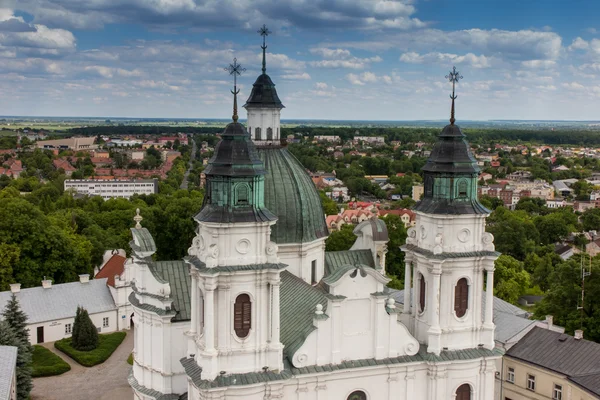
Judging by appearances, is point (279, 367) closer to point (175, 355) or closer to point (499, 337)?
point (175, 355)

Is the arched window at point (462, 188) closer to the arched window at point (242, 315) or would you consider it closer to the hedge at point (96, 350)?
the arched window at point (242, 315)

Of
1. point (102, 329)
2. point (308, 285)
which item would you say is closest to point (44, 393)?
point (102, 329)

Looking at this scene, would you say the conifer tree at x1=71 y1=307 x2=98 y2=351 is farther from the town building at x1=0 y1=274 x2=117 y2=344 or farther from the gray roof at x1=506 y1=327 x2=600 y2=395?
the gray roof at x1=506 y1=327 x2=600 y2=395

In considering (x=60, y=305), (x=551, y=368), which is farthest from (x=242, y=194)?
(x=60, y=305)

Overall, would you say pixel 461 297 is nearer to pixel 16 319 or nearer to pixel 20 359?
pixel 20 359

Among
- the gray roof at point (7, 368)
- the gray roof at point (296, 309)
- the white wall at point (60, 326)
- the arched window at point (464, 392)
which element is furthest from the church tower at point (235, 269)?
the white wall at point (60, 326)
